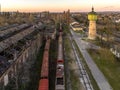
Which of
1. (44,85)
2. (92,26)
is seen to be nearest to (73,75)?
(44,85)

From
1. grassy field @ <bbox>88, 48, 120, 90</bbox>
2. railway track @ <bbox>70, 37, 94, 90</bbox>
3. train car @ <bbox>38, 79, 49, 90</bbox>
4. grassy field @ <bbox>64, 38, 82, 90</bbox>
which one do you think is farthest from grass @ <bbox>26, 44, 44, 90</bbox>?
grassy field @ <bbox>88, 48, 120, 90</bbox>

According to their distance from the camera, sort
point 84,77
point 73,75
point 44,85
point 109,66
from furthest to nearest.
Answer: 1. point 109,66
2. point 73,75
3. point 84,77
4. point 44,85

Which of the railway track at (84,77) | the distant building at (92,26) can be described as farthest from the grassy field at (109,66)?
the distant building at (92,26)

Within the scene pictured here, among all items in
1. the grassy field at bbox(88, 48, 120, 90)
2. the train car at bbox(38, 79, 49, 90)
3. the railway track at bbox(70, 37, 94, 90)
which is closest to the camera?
the train car at bbox(38, 79, 49, 90)

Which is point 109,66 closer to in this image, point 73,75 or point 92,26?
point 73,75

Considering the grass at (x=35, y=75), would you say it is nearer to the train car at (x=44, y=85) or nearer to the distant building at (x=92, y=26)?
the train car at (x=44, y=85)

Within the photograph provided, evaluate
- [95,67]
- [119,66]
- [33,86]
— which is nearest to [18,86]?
[33,86]

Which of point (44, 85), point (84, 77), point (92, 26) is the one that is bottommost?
point (84, 77)

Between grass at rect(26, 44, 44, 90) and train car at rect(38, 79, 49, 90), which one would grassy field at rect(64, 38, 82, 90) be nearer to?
grass at rect(26, 44, 44, 90)
